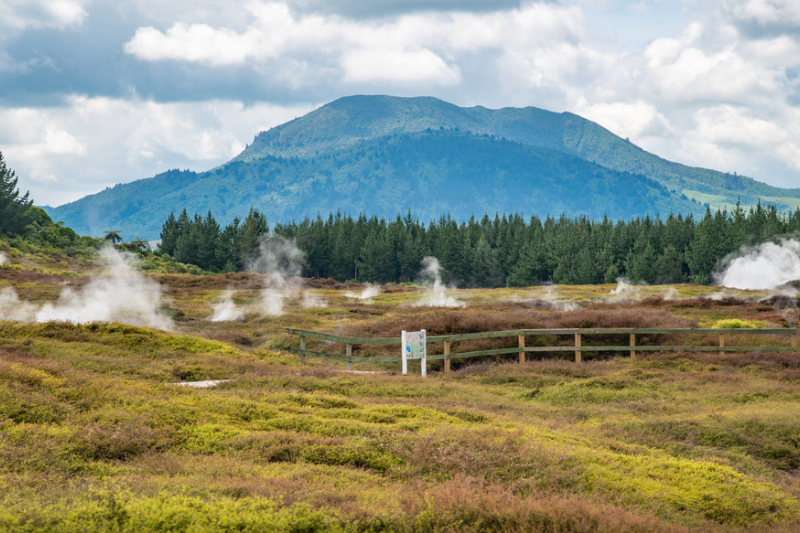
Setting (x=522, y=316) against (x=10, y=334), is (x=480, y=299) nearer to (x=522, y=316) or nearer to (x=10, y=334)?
(x=522, y=316)

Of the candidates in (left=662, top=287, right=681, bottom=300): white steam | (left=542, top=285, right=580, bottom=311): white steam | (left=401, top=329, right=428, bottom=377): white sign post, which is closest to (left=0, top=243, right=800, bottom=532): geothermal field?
(left=401, top=329, right=428, bottom=377): white sign post

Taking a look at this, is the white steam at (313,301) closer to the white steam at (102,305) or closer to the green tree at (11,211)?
the white steam at (102,305)

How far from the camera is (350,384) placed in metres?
14.7

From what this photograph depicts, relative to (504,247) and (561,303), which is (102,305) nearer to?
(561,303)

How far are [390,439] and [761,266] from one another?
83488 mm

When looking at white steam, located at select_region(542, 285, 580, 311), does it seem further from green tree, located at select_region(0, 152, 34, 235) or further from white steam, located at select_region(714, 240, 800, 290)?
green tree, located at select_region(0, 152, 34, 235)

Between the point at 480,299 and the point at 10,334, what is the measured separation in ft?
146

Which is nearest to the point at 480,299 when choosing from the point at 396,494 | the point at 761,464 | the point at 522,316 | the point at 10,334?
the point at 522,316

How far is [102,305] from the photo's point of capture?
3550 cm

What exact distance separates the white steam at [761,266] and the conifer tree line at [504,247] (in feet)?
6.68

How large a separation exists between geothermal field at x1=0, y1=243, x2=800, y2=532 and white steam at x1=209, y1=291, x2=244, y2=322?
1773cm

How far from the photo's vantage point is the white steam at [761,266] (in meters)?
71.9

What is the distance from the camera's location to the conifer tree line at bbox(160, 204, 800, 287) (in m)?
87.5

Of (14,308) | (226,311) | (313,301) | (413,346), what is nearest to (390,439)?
(413,346)
